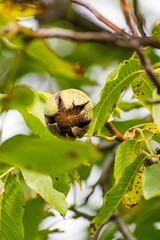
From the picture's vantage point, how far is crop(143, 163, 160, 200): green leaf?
2117mm

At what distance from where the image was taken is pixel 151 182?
2166 mm

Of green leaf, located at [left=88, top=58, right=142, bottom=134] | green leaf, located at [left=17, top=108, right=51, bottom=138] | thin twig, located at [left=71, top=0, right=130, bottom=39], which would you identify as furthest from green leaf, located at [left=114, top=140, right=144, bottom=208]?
thin twig, located at [left=71, top=0, right=130, bottom=39]

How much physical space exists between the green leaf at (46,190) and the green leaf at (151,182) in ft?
1.30

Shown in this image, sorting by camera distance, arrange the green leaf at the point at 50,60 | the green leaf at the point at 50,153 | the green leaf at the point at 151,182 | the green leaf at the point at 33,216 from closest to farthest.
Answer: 1. the green leaf at the point at 50,153
2. the green leaf at the point at 50,60
3. the green leaf at the point at 151,182
4. the green leaf at the point at 33,216

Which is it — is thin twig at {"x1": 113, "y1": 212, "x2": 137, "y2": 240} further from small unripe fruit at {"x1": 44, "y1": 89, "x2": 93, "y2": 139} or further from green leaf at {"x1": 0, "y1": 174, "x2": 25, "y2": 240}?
small unripe fruit at {"x1": 44, "y1": 89, "x2": 93, "y2": 139}

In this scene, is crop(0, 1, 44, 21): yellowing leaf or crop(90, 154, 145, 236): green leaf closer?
crop(0, 1, 44, 21): yellowing leaf

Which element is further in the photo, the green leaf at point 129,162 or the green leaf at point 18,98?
the green leaf at point 129,162

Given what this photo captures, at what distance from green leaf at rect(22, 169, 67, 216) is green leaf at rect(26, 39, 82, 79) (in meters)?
0.86

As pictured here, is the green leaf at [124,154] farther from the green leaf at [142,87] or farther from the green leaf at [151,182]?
the green leaf at [151,182]

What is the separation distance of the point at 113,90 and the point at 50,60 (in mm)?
896

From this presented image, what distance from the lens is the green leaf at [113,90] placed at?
8.18ft

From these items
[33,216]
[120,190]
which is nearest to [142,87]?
[120,190]

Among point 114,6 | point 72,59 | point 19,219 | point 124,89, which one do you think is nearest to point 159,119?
point 124,89

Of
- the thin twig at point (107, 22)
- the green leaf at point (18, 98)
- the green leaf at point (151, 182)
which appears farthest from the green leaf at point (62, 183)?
the green leaf at point (18, 98)
